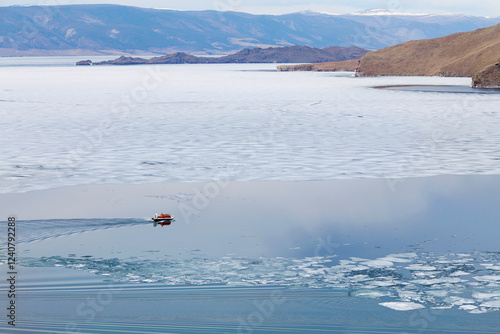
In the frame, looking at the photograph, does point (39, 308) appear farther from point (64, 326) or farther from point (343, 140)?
point (343, 140)

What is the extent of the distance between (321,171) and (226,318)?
777 cm

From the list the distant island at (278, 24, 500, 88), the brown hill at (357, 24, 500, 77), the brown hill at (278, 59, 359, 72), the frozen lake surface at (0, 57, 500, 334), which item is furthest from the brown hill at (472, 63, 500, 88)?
the brown hill at (278, 59, 359, 72)

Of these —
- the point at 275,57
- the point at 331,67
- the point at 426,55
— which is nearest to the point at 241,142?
the point at 426,55

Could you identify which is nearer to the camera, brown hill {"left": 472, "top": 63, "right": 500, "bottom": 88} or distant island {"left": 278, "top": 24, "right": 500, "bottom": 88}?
brown hill {"left": 472, "top": 63, "right": 500, "bottom": 88}

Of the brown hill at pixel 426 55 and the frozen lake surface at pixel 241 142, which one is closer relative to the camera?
the frozen lake surface at pixel 241 142

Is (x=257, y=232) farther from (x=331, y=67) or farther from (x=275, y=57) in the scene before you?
(x=275, y=57)

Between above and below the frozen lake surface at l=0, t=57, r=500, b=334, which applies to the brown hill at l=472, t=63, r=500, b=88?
above

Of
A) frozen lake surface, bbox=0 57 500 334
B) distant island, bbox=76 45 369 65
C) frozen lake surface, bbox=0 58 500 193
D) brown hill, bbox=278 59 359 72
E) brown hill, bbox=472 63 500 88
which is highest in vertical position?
distant island, bbox=76 45 369 65

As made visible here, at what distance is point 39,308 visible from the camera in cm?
632

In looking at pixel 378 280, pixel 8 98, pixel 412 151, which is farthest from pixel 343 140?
pixel 8 98

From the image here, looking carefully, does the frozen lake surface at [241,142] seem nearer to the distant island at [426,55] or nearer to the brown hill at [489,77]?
the brown hill at [489,77]

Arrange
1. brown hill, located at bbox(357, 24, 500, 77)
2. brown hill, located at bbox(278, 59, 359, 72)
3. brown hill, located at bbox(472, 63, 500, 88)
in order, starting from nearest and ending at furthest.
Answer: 1. brown hill, located at bbox(472, 63, 500, 88)
2. brown hill, located at bbox(357, 24, 500, 77)
3. brown hill, located at bbox(278, 59, 359, 72)

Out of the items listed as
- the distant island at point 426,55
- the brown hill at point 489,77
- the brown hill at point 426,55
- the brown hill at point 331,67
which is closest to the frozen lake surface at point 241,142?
the brown hill at point 489,77

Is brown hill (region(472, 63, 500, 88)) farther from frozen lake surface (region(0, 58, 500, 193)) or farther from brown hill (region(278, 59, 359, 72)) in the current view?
brown hill (region(278, 59, 359, 72))
